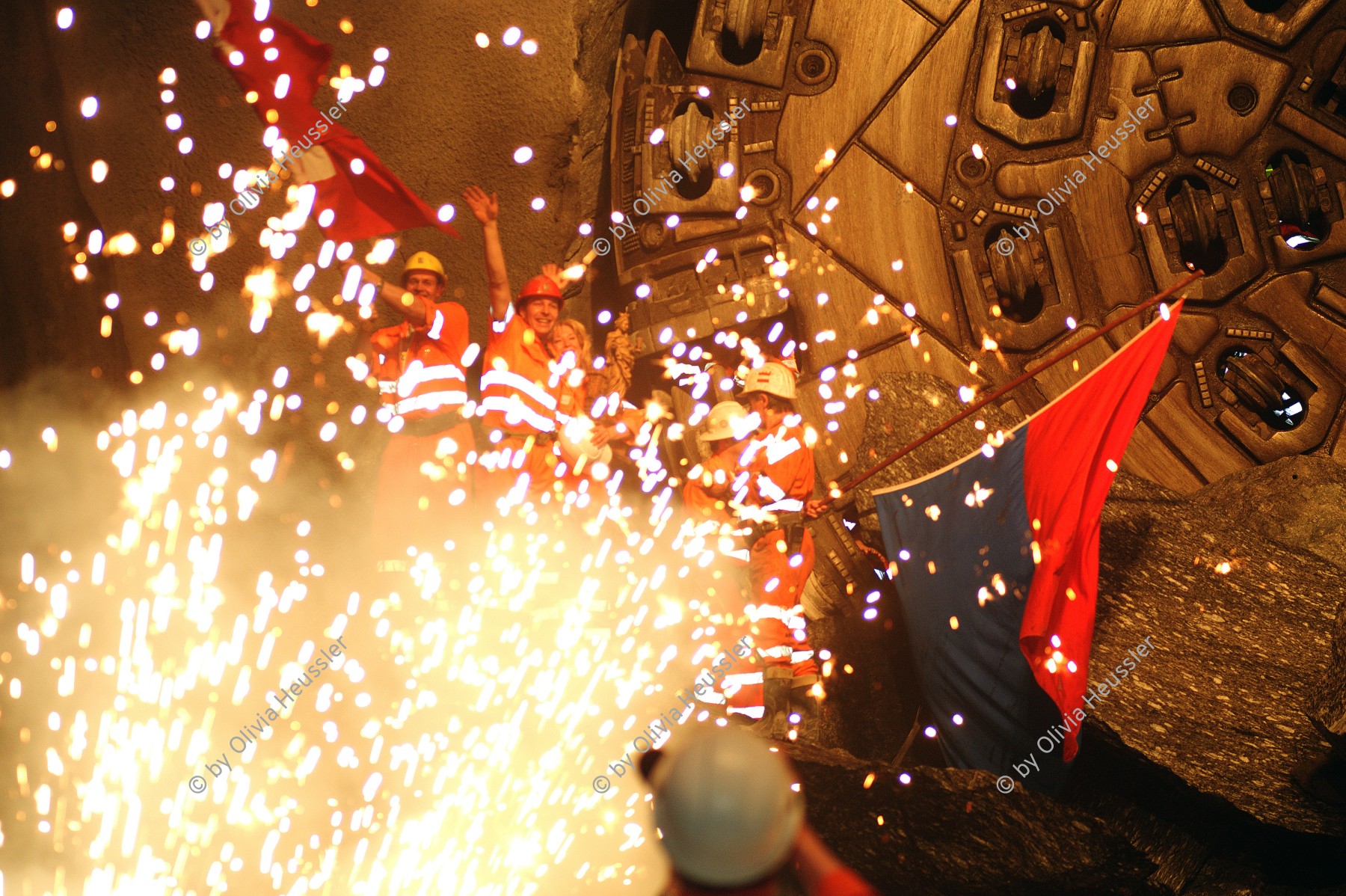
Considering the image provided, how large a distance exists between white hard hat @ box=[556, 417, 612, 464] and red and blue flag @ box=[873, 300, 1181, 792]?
1.75 m

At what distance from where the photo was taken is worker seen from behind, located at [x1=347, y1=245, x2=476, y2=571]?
467cm

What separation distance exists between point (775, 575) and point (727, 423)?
2.80ft

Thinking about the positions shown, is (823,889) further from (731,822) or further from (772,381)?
(772,381)

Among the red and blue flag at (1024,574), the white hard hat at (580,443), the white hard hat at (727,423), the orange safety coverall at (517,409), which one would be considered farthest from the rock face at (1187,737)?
the orange safety coverall at (517,409)

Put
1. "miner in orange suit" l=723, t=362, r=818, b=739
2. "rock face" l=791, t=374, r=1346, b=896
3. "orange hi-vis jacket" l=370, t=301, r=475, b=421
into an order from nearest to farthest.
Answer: "rock face" l=791, t=374, r=1346, b=896 < "miner in orange suit" l=723, t=362, r=818, b=739 < "orange hi-vis jacket" l=370, t=301, r=475, b=421

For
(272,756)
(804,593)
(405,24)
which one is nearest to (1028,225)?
(804,593)

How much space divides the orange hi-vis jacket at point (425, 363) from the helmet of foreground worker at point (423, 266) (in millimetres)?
169

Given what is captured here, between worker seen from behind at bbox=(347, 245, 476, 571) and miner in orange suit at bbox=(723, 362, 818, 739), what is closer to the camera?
miner in orange suit at bbox=(723, 362, 818, 739)

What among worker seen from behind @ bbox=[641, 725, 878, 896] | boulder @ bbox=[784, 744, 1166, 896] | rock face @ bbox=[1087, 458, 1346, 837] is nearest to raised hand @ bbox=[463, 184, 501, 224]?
boulder @ bbox=[784, 744, 1166, 896]

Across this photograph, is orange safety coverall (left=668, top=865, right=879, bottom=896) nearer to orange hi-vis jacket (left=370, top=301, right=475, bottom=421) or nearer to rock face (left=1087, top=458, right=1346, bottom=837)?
rock face (left=1087, top=458, right=1346, bottom=837)

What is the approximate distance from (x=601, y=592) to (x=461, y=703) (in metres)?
0.97

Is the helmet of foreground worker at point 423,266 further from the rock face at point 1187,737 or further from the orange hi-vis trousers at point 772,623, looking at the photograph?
the rock face at point 1187,737

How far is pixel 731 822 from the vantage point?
1.32 m

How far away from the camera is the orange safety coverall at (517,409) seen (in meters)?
4.77
